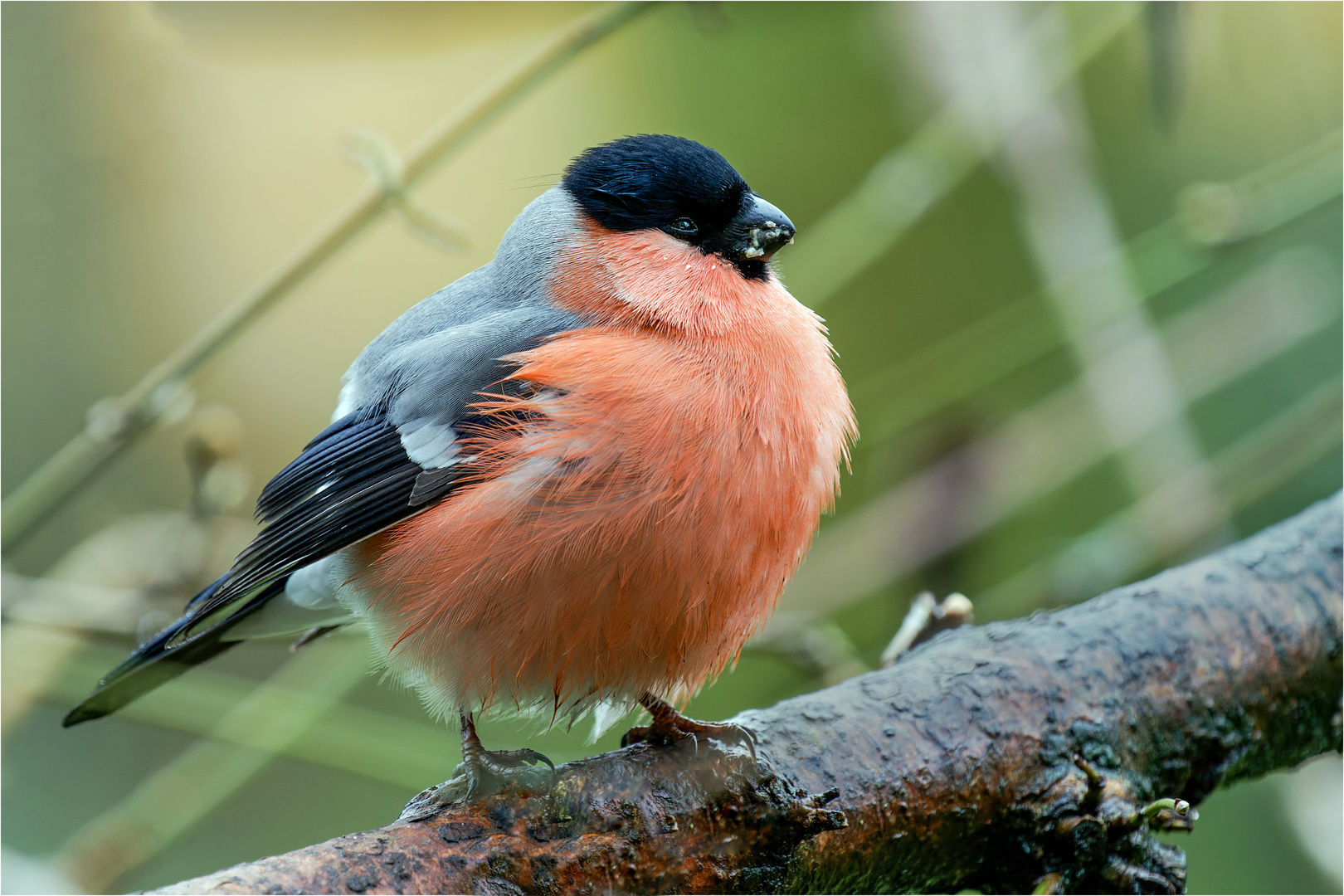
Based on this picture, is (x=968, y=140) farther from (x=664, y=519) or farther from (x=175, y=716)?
(x=175, y=716)

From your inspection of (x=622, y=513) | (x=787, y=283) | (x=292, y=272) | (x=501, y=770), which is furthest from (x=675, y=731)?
(x=787, y=283)

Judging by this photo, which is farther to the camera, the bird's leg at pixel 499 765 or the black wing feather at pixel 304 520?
the black wing feather at pixel 304 520

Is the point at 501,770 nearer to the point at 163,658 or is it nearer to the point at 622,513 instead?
the point at 622,513

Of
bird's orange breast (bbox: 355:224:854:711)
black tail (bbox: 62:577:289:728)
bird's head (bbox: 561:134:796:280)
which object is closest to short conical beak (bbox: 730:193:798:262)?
bird's head (bbox: 561:134:796:280)

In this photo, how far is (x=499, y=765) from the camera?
6.29ft

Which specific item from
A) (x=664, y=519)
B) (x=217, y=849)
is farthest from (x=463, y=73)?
(x=217, y=849)

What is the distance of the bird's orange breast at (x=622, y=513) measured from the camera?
6.35 ft

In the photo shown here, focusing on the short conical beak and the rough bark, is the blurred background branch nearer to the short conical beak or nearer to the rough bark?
the short conical beak

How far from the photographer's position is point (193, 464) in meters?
2.63

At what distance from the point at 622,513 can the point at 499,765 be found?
54 centimetres

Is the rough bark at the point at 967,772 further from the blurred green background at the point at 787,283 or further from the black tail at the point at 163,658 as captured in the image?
the black tail at the point at 163,658

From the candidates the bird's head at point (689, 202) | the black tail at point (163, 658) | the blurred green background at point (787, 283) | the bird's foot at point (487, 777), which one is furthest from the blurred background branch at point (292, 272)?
the bird's foot at point (487, 777)

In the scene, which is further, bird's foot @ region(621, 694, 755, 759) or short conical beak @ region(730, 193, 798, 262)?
short conical beak @ region(730, 193, 798, 262)

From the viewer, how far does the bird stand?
6.40ft
